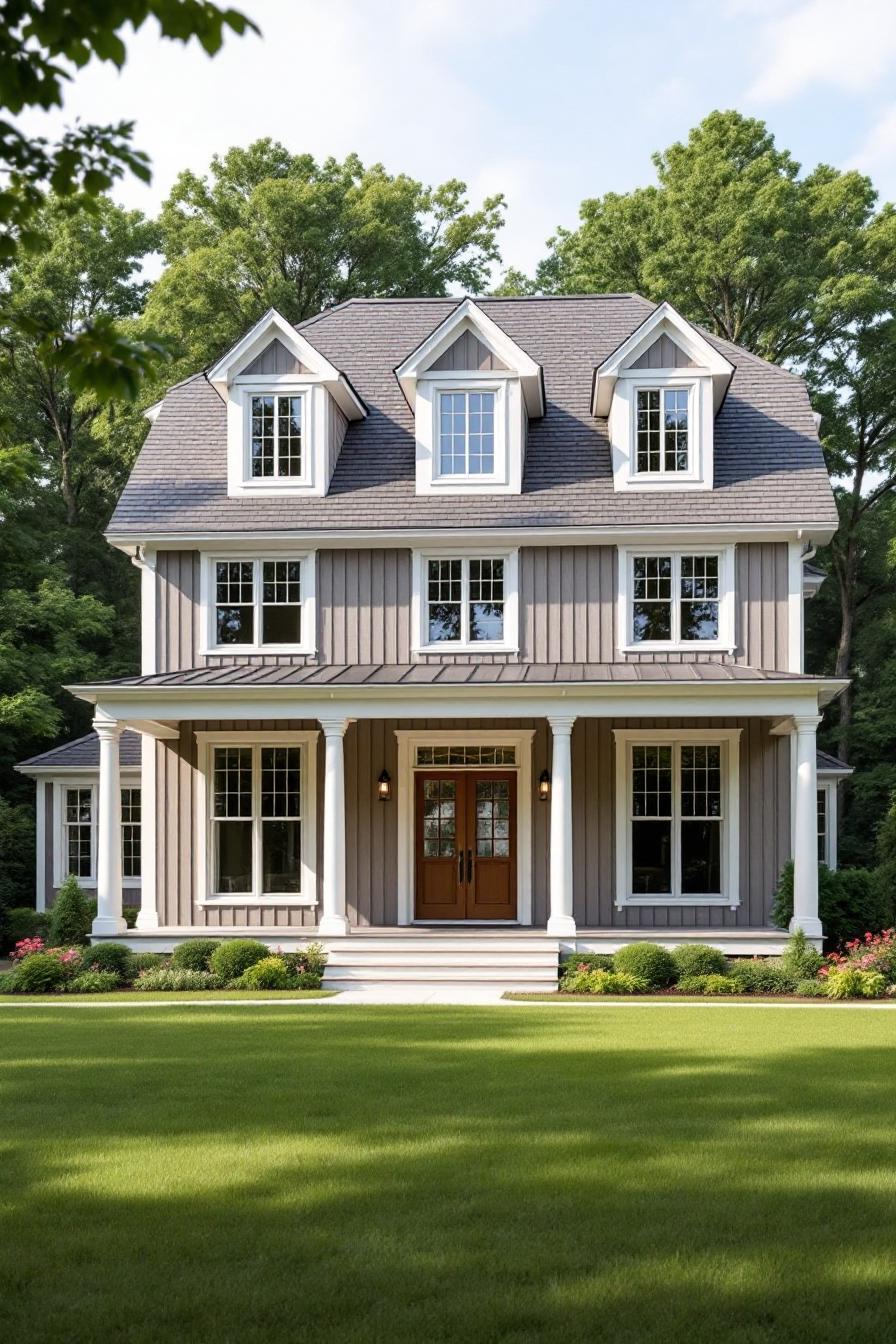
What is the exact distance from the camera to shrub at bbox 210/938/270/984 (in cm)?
1955

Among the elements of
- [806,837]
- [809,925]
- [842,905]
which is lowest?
[809,925]

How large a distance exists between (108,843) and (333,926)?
3606 mm

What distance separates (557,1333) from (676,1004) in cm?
1285

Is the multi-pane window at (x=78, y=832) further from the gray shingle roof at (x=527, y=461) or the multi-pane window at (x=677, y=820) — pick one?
the multi-pane window at (x=677, y=820)

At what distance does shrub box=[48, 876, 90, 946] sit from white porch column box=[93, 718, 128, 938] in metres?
0.45

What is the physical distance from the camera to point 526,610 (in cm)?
2297

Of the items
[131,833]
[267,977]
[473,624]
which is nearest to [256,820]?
[267,977]

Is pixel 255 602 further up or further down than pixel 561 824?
further up

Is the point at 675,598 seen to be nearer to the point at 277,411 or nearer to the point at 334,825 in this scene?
the point at 334,825

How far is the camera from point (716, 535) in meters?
22.5

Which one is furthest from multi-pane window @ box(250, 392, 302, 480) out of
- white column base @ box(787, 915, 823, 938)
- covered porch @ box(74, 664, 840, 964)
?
white column base @ box(787, 915, 823, 938)

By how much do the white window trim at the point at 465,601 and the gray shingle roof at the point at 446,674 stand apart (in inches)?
11.4

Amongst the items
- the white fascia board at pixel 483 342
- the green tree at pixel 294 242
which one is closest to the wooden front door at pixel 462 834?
the white fascia board at pixel 483 342

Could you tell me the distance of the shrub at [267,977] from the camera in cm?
1920
